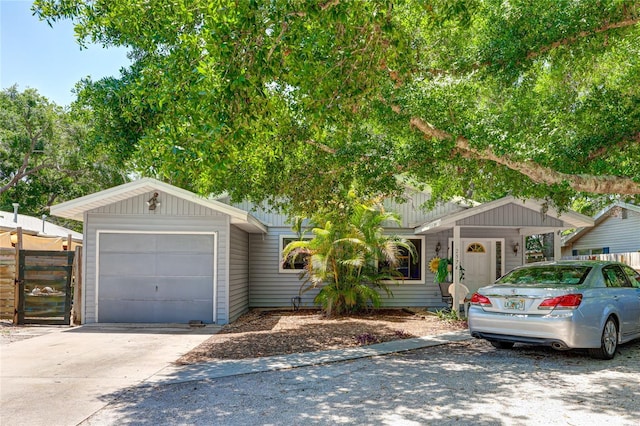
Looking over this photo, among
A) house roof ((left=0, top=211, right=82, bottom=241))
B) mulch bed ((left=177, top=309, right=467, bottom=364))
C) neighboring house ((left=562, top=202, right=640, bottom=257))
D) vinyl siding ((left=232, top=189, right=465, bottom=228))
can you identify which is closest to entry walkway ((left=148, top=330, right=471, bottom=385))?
mulch bed ((left=177, top=309, right=467, bottom=364))

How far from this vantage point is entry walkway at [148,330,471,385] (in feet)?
22.9

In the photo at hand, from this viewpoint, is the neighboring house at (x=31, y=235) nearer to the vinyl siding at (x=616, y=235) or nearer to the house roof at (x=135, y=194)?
the house roof at (x=135, y=194)

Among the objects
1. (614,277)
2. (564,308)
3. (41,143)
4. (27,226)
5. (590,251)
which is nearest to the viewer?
(564,308)

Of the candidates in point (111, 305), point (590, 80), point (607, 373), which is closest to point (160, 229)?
point (111, 305)

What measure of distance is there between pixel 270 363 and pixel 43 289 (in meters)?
7.48

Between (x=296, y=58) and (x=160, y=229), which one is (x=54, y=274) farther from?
(x=296, y=58)

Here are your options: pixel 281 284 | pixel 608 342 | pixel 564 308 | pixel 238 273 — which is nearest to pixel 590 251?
pixel 281 284

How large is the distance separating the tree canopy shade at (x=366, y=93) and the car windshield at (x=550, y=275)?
1693 millimetres

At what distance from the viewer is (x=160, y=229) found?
1258 centimetres

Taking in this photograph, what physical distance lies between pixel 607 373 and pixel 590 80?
909 cm

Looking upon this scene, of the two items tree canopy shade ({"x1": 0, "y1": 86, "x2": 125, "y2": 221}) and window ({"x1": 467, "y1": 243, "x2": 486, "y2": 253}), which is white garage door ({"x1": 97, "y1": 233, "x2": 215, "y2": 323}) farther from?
tree canopy shade ({"x1": 0, "y1": 86, "x2": 125, "y2": 221})

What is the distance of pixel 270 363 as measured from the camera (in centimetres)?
772

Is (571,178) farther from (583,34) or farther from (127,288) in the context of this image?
(127,288)

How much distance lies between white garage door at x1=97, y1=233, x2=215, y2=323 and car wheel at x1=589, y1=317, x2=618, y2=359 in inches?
331
